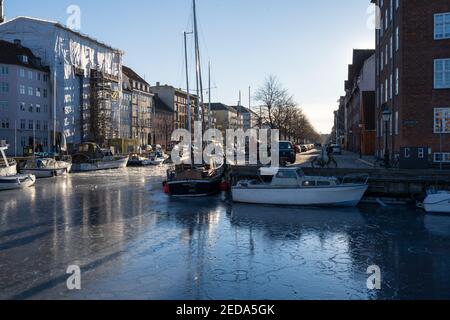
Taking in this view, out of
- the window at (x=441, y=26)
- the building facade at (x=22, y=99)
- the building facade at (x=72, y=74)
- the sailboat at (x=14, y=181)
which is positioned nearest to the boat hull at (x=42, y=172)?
the sailboat at (x=14, y=181)

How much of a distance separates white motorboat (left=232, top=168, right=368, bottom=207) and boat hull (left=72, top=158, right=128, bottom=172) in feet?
119

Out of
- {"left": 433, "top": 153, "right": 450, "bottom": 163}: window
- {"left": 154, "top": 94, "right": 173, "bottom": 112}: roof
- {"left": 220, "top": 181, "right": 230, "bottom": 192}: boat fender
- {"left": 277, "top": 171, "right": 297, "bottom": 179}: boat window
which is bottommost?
{"left": 220, "top": 181, "right": 230, "bottom": 192}: boat fender

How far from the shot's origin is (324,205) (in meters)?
23.8

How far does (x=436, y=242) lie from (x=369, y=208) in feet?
28.4

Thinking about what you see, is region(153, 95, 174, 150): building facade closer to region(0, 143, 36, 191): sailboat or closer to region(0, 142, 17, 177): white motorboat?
region(0, 142, 17, 177): white motorboat

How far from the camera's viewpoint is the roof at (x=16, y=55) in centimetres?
6975

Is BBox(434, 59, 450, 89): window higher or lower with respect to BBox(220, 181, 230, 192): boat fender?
higher

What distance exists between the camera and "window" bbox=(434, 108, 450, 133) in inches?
1305

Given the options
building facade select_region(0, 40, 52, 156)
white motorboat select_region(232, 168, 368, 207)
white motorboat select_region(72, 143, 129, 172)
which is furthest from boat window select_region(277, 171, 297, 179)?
building facade select_region(0, 40, 52, 156)

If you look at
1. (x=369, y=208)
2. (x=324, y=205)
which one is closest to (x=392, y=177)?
(x=369, y=208)

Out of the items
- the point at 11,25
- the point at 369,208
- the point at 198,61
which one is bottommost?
the point at 369,208

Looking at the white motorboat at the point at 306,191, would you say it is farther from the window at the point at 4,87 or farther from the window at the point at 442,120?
the window at the point at 4,87
